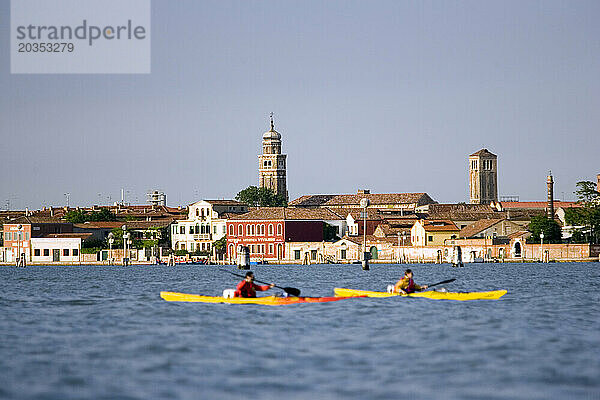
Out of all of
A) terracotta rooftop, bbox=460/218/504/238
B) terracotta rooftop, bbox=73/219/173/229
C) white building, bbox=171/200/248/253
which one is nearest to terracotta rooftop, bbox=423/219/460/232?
terracotta rooftop, bbox=460/218/504/238

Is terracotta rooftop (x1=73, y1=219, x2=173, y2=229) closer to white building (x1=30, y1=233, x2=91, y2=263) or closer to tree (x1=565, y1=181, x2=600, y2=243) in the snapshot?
white building (x1=30, y1=233, x2=91, y2=263)

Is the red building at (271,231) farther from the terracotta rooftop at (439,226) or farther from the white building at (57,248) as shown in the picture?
the white building at (57,248)

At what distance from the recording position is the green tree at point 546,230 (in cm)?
10125

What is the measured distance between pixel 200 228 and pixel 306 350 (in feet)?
316

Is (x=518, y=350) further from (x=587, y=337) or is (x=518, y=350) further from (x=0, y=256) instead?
(x=0, y=256)

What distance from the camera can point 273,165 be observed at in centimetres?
17388

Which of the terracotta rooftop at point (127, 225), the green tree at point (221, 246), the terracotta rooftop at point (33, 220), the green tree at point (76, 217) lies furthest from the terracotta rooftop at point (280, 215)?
the green tree at point (76, 217)

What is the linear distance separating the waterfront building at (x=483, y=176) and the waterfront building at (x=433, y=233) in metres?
78.1

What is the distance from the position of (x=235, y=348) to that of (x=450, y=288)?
2620cm

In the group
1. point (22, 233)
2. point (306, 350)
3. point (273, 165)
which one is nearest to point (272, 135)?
point (273, 165)

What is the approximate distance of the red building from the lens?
10756 centimetres

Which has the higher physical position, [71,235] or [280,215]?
[280,215]

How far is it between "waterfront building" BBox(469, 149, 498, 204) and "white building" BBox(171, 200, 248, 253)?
3127 inches

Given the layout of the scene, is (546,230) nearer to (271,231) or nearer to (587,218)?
(587,218)
